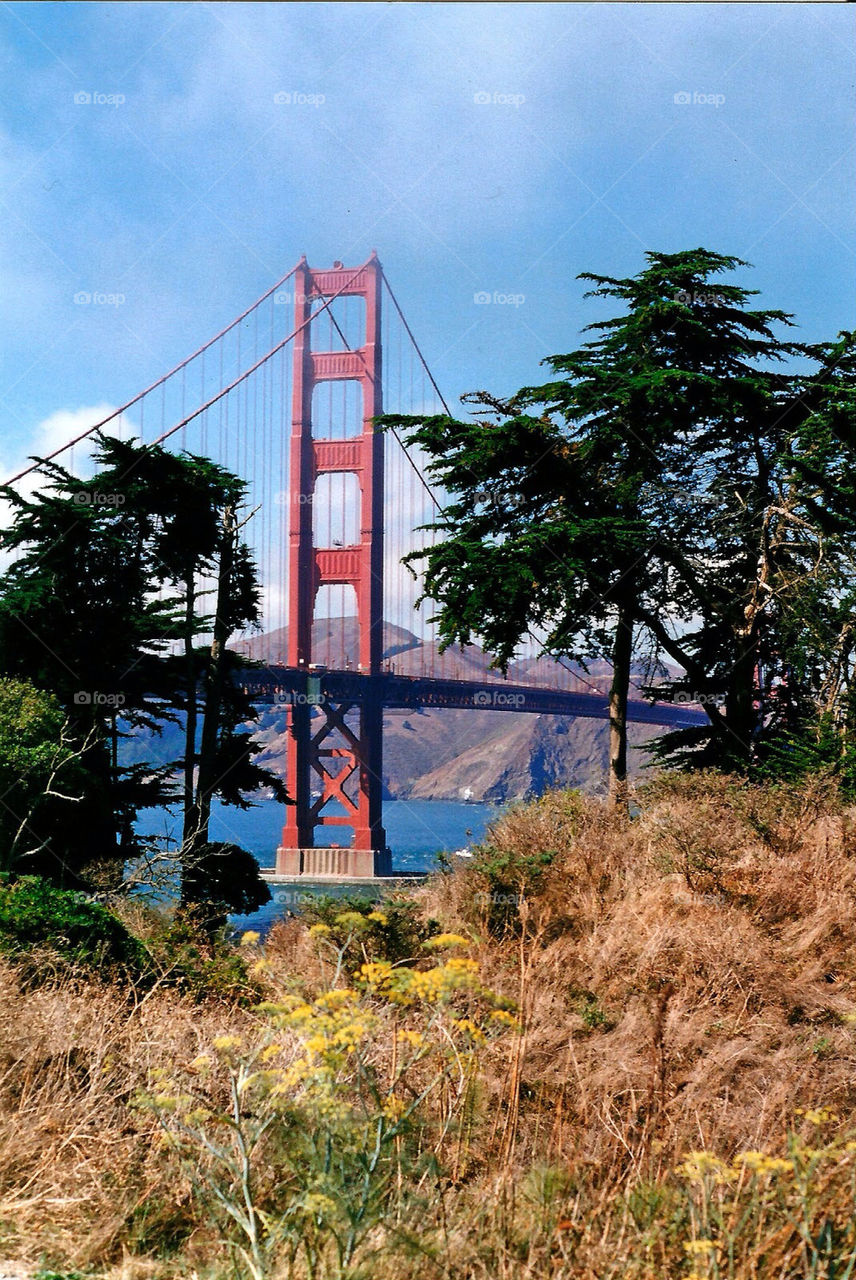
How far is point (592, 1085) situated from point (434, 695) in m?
39.3

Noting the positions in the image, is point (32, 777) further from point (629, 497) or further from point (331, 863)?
point (331, 863)

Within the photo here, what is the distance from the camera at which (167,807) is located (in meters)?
20.6

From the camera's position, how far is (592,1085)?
5734 mm

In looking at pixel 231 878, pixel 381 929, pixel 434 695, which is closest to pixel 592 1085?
pixel 381 929

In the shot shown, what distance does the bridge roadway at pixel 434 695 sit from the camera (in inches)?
1561

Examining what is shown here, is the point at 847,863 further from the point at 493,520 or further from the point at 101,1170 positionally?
the point at 493,520

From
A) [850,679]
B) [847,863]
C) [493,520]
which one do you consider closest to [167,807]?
[493,520]

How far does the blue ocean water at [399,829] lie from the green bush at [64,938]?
2982 centimetres

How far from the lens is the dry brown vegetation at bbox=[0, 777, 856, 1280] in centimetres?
366

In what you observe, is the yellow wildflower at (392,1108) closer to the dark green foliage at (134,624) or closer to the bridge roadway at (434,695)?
the dark green foliage at (134,624)

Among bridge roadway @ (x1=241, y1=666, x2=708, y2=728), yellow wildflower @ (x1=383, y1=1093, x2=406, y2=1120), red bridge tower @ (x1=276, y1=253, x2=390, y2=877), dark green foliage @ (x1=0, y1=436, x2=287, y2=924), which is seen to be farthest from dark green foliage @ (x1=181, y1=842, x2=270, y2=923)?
red bridge tower @ (x1=276, y1=253, x2=390, y2=877)

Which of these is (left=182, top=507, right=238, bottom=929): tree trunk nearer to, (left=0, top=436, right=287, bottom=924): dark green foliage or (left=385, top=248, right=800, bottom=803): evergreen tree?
(left=0, top=436, right=287, bottom=924): dark green foliage

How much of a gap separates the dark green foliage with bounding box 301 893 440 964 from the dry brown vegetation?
27 cm

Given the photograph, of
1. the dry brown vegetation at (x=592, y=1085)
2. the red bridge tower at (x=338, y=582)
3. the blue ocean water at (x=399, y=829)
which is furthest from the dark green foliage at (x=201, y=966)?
the red bridge tower at (x=338, y=582)
